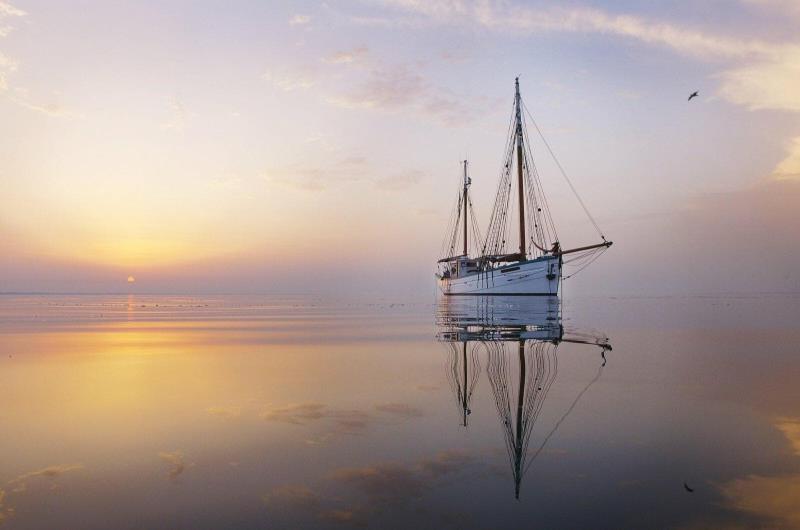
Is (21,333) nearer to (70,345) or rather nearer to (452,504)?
(70,345)

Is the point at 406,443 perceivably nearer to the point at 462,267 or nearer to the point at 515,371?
the point at 515,371

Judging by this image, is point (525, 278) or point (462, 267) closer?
point (525, 278)

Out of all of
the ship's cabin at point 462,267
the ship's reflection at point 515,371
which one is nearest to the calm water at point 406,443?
the ship's reflection at point 515,371

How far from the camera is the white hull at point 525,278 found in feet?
300

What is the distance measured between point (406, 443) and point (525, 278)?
283 ft

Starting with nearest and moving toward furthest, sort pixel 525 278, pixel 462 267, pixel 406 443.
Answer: pixel 406 443
pixel 525 278
pixel 462 267

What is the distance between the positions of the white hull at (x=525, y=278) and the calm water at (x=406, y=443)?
232ft

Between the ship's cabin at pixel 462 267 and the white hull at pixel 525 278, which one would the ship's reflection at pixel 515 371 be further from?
the ship's cabin at pixel 462 267

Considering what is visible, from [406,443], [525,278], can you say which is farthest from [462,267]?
[406,443]

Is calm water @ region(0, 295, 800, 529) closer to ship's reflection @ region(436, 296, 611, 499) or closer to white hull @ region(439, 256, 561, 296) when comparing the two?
ship's reflection @ region(436, 296, 611, 499)

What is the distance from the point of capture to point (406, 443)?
10.5m

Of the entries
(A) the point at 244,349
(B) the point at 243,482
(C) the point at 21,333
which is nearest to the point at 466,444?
(B) the point at 243,482

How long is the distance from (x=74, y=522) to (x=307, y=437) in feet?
15.1

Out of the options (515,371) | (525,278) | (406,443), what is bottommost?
(406,443)
